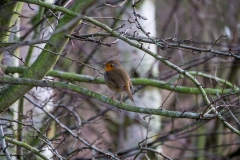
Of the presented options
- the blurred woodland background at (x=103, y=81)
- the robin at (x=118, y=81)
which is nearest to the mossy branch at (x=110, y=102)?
the blurred woodland background at (x=103, y=81)

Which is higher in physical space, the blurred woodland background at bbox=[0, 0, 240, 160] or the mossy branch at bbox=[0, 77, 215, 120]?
the blurred woodland background at bbox=[0, 0, 240, 160]

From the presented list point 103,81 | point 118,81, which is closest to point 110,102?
point 103,81

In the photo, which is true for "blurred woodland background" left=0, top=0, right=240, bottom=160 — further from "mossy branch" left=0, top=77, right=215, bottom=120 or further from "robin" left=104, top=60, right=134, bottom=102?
"robin" left=104, top=60, right=134, bottom=102

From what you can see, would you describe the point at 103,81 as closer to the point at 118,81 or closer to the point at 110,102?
the point at 118,81

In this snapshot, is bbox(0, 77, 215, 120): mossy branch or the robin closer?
bbox(0, 77, 215, 120): mossy branch

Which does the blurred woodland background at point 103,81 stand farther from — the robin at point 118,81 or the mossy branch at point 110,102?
the robin at point 118,81

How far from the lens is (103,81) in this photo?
15.3ft

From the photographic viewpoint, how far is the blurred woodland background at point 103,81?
327cm

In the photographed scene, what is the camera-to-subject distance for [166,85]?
178 inches

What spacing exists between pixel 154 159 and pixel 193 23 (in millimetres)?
3671

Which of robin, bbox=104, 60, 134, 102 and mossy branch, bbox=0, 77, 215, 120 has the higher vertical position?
robin, bbox=104, 60, 134, 102

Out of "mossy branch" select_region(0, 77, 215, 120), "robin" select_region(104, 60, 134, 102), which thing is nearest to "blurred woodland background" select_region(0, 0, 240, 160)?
"mossy branch" select_region(0, 77, 215, 120)

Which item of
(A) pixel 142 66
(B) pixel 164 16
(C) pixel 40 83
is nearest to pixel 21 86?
(C) pixel 40 83

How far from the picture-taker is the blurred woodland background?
3268 mm
